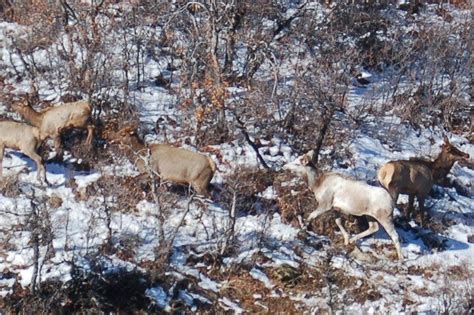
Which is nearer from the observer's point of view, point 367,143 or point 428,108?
point 367,143

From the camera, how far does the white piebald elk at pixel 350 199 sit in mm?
14125

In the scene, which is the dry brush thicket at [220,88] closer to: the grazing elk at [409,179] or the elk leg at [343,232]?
the elk leg at [343,232]

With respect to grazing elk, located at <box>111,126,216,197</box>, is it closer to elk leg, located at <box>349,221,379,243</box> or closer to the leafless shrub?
the leafless shrub

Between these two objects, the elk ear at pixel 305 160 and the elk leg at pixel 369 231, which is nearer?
the elk leg at pixel 369 231

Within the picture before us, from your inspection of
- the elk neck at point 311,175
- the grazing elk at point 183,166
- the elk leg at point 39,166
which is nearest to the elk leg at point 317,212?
the elk neck at point 311,175

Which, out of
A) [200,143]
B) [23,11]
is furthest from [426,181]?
[23,11]

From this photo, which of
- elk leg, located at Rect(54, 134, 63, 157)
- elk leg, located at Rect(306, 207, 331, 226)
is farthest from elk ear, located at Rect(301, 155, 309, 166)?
elk leg, located at Rect(54, 134, 63, 157)

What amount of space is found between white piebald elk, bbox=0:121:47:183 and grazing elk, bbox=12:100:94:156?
1.88 feet

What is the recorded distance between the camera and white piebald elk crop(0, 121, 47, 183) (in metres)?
15.1

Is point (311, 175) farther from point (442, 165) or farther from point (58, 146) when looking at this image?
point (58, 146)

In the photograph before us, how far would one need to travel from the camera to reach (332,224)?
14.8 meters

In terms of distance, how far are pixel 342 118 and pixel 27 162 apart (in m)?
6.96

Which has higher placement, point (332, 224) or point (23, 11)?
point (23, 11)

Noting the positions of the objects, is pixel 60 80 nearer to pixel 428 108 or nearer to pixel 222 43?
pixel 222 43
